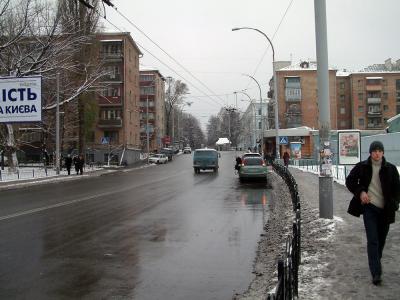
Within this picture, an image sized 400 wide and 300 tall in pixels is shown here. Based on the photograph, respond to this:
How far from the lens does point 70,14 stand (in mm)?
39344

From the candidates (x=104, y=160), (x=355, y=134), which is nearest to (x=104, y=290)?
(x=355, y=134)

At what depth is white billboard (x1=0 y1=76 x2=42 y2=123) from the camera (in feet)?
93.5

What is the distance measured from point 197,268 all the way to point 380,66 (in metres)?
110

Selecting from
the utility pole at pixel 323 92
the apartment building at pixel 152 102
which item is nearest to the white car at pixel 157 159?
the apartment building at pixel 152 102

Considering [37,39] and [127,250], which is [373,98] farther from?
[127,250]

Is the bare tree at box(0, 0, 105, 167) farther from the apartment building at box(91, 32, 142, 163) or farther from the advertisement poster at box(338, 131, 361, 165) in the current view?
the apartment building at box(91, 32, 142, 163)

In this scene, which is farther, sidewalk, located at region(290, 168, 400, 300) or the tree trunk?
the tree trunk

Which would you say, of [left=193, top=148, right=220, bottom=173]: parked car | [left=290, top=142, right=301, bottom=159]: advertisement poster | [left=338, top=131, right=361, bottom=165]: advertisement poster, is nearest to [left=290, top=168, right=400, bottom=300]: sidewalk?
[left=338, top=131, right=361, bottom=165]: advertisement poster

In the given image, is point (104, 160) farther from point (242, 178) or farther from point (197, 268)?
point (197, 268)

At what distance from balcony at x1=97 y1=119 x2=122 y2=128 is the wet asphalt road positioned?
55669mm

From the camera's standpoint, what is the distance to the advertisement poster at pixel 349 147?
21312 mm

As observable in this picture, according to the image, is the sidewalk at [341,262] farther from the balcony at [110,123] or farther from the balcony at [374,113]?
the balcony at [374,113]

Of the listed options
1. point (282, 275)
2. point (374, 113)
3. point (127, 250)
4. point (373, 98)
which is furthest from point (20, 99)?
point (373, 98)

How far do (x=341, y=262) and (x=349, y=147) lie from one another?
14.7 metres
